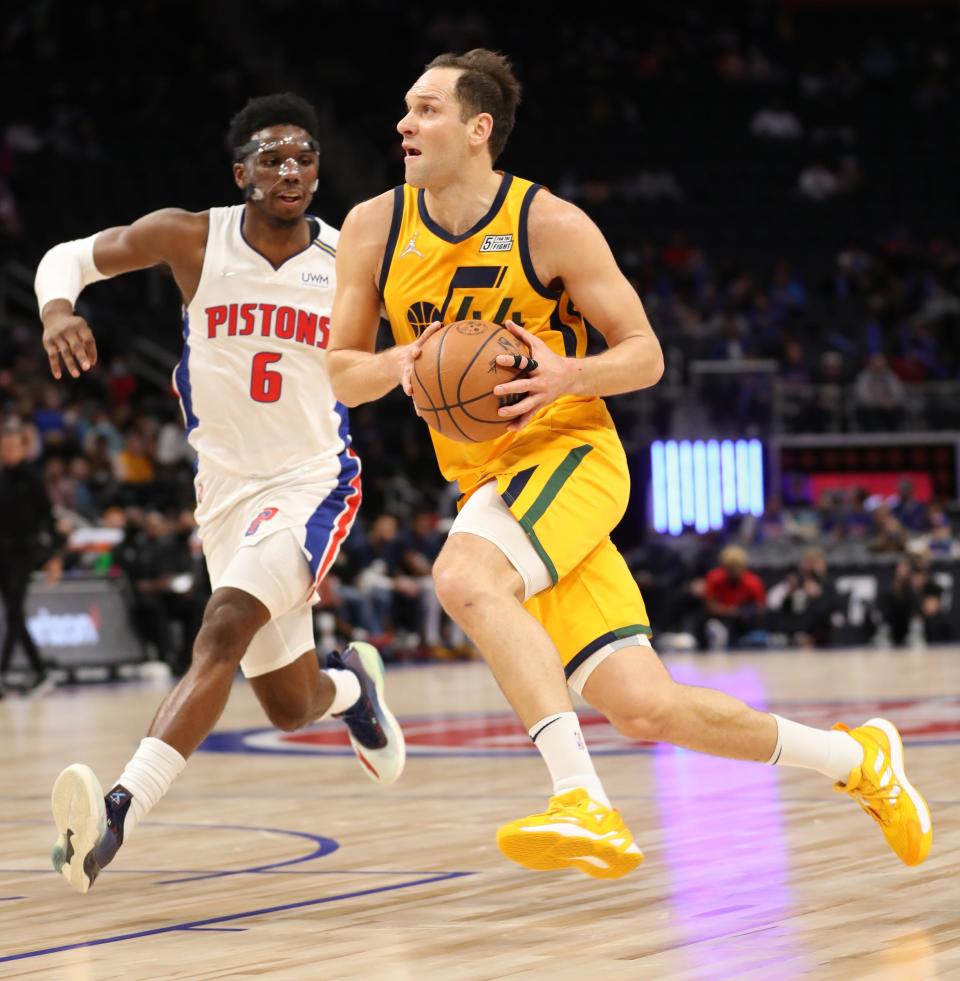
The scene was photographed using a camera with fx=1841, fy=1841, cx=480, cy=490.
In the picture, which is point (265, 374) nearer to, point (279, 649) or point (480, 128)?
point (279, 649)

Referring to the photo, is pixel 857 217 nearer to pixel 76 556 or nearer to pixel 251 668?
pixel 76 556

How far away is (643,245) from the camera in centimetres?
2427

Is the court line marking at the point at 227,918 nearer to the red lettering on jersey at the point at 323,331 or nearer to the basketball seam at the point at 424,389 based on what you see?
the basketball seam at the point at 424,389

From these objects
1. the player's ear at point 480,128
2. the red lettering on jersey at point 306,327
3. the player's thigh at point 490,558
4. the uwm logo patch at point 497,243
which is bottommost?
the player's thigh at point 490,558

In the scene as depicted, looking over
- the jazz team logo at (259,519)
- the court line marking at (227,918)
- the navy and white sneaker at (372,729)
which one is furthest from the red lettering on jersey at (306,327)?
the court line marking at (227,918)

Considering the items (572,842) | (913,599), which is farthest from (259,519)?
(913,599)

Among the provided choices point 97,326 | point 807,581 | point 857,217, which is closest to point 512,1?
point 857,217

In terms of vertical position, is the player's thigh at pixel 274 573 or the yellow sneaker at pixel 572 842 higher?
the player's thigh at pixel 274 573

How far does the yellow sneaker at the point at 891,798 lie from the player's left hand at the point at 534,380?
1.25m

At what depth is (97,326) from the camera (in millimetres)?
21500

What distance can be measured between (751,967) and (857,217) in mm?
22883

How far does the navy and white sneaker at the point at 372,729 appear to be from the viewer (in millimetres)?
6465

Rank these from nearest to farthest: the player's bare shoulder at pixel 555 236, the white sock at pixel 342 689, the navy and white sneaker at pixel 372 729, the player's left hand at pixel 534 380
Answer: the player's left hand at pixel 534 380
the player's bare shoulder at pixel 555 236
the white sock at pixel 342 689
the navy and white sneaker at pixel 372 729

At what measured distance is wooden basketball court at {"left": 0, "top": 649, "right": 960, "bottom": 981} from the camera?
3.64 metres
